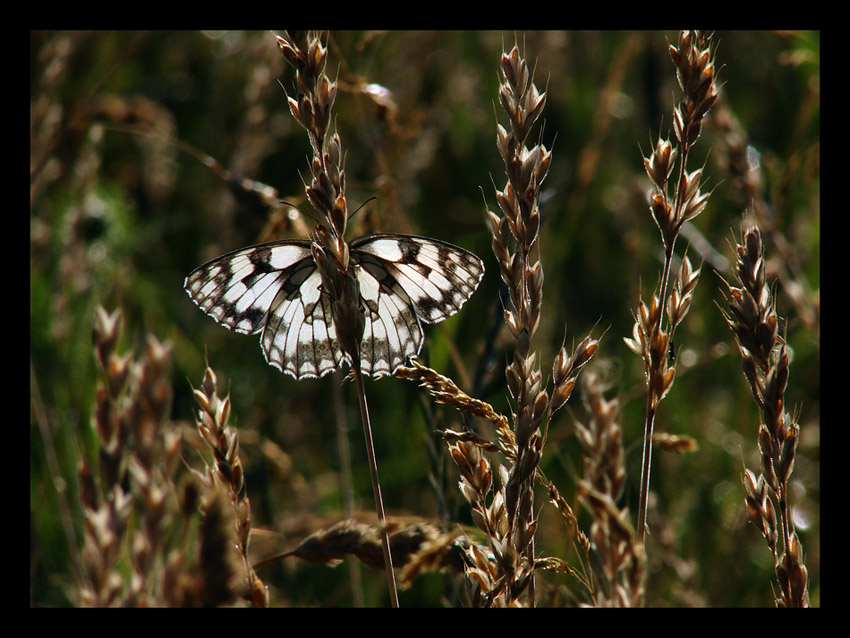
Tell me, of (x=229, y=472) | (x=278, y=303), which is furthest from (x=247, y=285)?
(x=229, y=472)

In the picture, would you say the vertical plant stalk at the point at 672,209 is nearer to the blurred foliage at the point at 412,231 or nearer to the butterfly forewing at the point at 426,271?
the blurred foliage at the point at 412,231

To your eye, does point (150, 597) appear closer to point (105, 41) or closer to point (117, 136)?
point (117, 136)

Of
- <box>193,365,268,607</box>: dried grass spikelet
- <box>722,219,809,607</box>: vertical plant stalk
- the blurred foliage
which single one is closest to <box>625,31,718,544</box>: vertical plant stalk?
<box>722,219,809,607</box>: vertical plant stalk

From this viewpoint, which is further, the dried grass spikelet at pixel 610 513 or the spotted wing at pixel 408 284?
the spotted wing at pixel 408 284

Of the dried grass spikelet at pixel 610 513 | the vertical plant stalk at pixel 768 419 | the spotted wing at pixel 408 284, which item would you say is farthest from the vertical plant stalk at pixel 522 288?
the spotted wing at pixel 408 284

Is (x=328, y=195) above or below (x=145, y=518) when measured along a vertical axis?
above

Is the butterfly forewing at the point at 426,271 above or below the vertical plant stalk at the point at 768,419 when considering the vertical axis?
above

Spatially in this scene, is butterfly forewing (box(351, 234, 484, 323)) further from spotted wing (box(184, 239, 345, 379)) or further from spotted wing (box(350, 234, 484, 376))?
spotted wing (box(184, 239, 345, 379))

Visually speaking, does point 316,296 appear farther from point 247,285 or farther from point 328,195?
point 328,195
